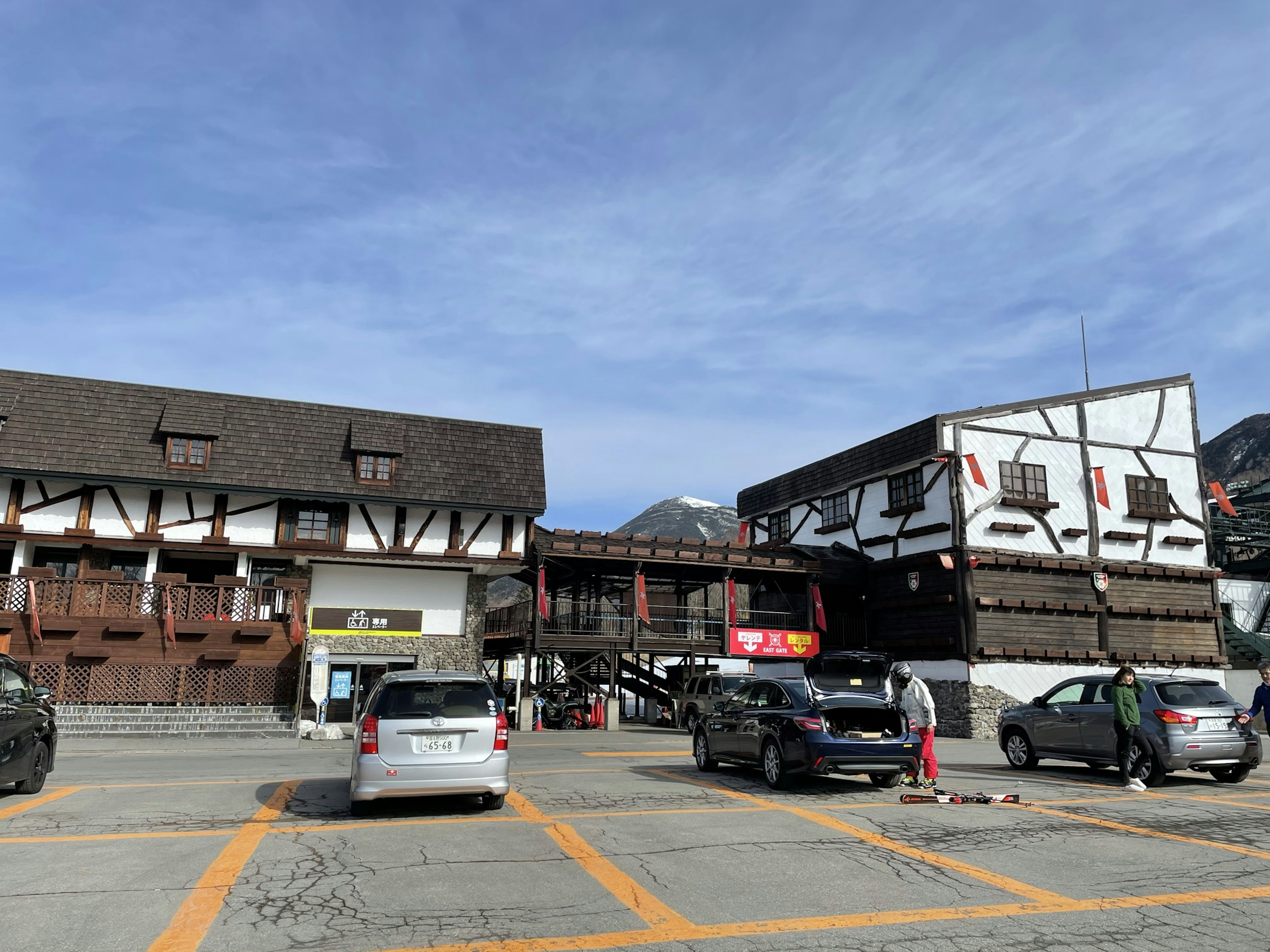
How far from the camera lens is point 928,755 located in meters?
12.5

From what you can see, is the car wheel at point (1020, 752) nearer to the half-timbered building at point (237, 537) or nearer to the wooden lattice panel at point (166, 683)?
the half-timbered building at point (237, 537)

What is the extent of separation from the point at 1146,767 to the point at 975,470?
17.6 m

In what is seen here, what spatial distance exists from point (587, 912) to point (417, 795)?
3.98m

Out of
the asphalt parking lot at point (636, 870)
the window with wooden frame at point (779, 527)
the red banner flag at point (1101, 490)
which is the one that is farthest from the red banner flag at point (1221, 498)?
the asphalt parking lot at point (636, 870)

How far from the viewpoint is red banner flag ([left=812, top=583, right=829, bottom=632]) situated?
31297 mm

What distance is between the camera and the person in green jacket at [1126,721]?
12258 millimetres

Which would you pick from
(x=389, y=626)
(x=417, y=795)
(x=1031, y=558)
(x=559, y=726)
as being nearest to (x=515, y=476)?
(x=389, y=626)

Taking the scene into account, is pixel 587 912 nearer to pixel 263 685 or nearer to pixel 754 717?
pixel 754 717

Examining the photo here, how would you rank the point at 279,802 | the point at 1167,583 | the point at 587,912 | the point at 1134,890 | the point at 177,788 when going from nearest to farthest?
the point at 587,912 < the point at 1134,890 < the point at 279,802 < the point at 177,788 < the point at 1167,583

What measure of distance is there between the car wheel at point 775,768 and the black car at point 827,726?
10 mm

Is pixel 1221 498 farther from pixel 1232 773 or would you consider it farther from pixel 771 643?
pixel 1232 773

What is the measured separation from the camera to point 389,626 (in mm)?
27391

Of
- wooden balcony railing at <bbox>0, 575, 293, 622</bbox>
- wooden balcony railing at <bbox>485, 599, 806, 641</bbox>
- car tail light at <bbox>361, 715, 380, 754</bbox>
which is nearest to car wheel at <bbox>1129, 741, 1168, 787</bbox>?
car tail light at <bbox>361, 715, 380, 754</bbox>

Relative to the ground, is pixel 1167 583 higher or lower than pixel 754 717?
higher
